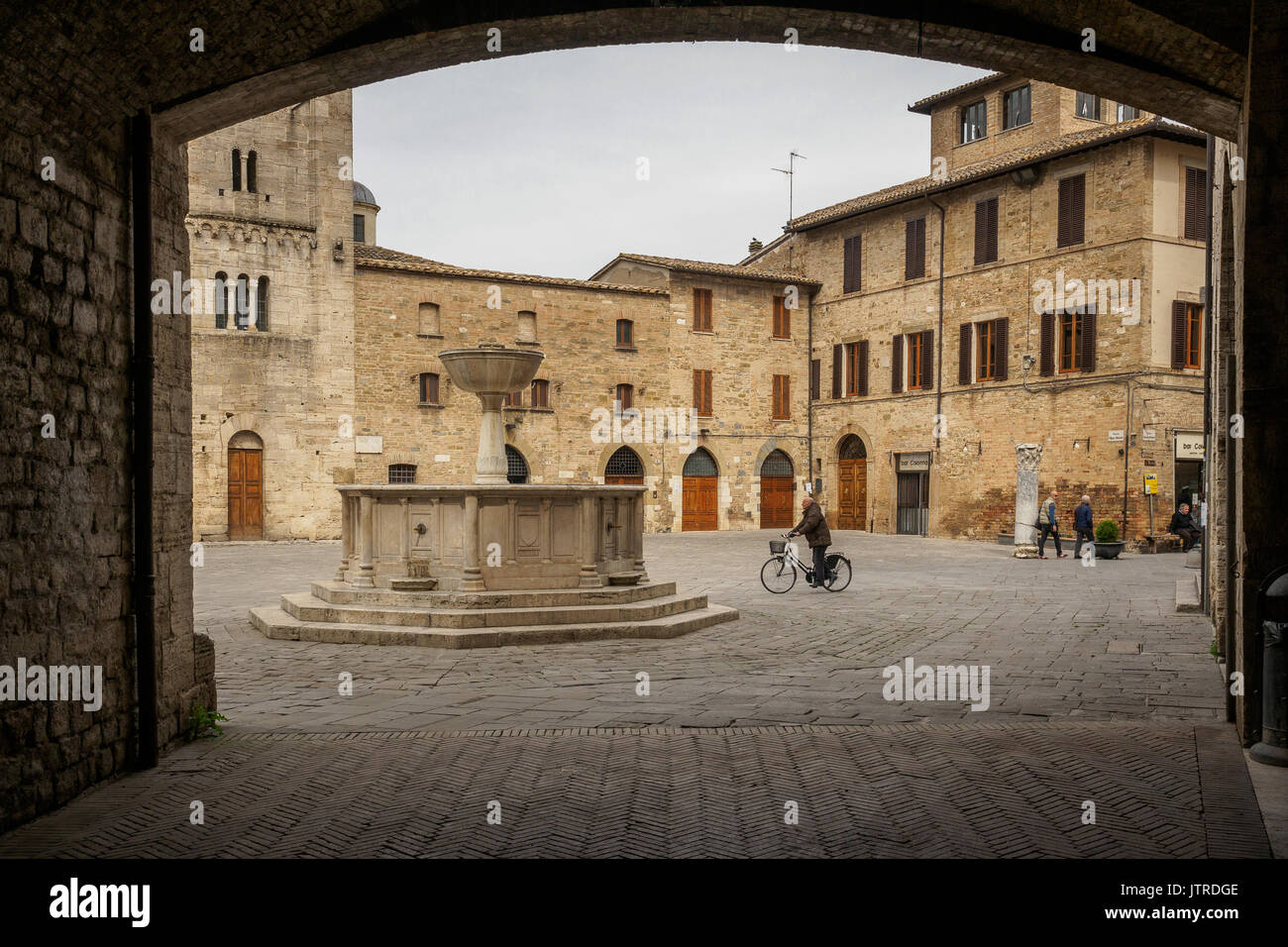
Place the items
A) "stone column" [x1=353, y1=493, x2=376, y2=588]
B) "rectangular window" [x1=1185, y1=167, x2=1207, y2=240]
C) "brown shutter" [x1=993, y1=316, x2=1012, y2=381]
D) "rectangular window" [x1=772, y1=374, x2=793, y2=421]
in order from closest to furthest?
1. "stone column" [x1=353, y1=493, x2=376, y2=588]
2. "rectangular window" [x1=1185, y1=167, x2=1207, y2=240]
3. "brown shutter" [x1=993, y1=316, x2=1012, y2=381]
4. "rectangular window" [x1=772, y1=374, x2=793, y2=421]

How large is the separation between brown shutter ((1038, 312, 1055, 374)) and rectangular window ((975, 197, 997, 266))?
94.5 inches

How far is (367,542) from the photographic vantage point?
35.0 ft

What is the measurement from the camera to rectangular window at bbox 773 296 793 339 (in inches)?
1305

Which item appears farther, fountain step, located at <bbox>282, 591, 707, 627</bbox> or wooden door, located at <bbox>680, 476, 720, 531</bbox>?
wooden door, located at <bbox>680, 476, 720, 531</bbox>

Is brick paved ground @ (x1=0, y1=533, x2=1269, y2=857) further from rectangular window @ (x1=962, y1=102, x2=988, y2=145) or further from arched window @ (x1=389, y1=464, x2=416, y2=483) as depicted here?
rectangular window @ (x1=962, y1=102, x2=988, y2=145)

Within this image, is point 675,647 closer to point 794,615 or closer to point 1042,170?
point 794,615

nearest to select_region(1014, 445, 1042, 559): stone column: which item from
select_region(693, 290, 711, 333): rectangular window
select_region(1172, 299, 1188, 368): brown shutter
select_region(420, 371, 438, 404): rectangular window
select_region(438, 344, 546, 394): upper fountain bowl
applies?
select_region(1172, 299, 1188, 368): brown shutter

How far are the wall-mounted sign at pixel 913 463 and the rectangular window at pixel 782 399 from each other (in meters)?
4.80

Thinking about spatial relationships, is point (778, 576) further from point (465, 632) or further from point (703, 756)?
point (703, 756)

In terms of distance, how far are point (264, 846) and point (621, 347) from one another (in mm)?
27980

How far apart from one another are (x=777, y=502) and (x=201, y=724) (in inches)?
1119

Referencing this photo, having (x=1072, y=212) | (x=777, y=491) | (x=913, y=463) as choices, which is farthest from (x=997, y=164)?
(x=777, y=491)

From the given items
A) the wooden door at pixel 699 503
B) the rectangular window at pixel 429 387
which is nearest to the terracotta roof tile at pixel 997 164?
the wooden door at pixel 699 503

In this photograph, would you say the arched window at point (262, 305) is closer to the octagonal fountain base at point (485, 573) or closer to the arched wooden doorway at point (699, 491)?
the arched wooden doorway at point (699, 491)
